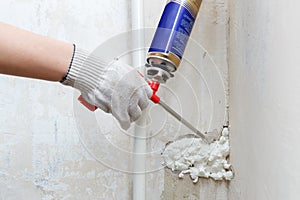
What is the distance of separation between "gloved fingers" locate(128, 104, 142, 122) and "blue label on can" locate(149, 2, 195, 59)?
0.42 feet

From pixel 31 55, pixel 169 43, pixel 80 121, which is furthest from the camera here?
pixel 80 121

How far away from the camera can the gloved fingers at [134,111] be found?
71 cm

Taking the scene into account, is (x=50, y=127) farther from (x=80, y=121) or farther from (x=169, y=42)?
(x=169, y=42)

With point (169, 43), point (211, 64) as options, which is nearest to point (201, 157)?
point (211, 64)

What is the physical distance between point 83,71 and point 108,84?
0.18ft

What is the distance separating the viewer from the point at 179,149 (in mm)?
933

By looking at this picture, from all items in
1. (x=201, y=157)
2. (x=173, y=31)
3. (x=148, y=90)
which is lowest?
(x=201, y=157)

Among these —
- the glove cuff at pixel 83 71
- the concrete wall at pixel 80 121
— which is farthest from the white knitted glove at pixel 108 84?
the concrete wall at pixel 80 121

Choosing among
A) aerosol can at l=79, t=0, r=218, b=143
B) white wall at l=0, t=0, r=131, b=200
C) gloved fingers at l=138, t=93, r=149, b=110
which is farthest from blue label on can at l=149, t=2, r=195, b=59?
white wall at l=0, t=0, r=131, b=200

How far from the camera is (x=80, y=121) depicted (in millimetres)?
865

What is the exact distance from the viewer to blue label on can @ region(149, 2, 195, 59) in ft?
2.32

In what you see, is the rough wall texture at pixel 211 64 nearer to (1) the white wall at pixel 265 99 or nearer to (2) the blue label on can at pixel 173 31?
(1) the white wall at pixel 265 99

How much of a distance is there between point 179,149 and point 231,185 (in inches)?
6.6

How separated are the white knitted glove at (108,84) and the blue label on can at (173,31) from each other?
0.27ft
